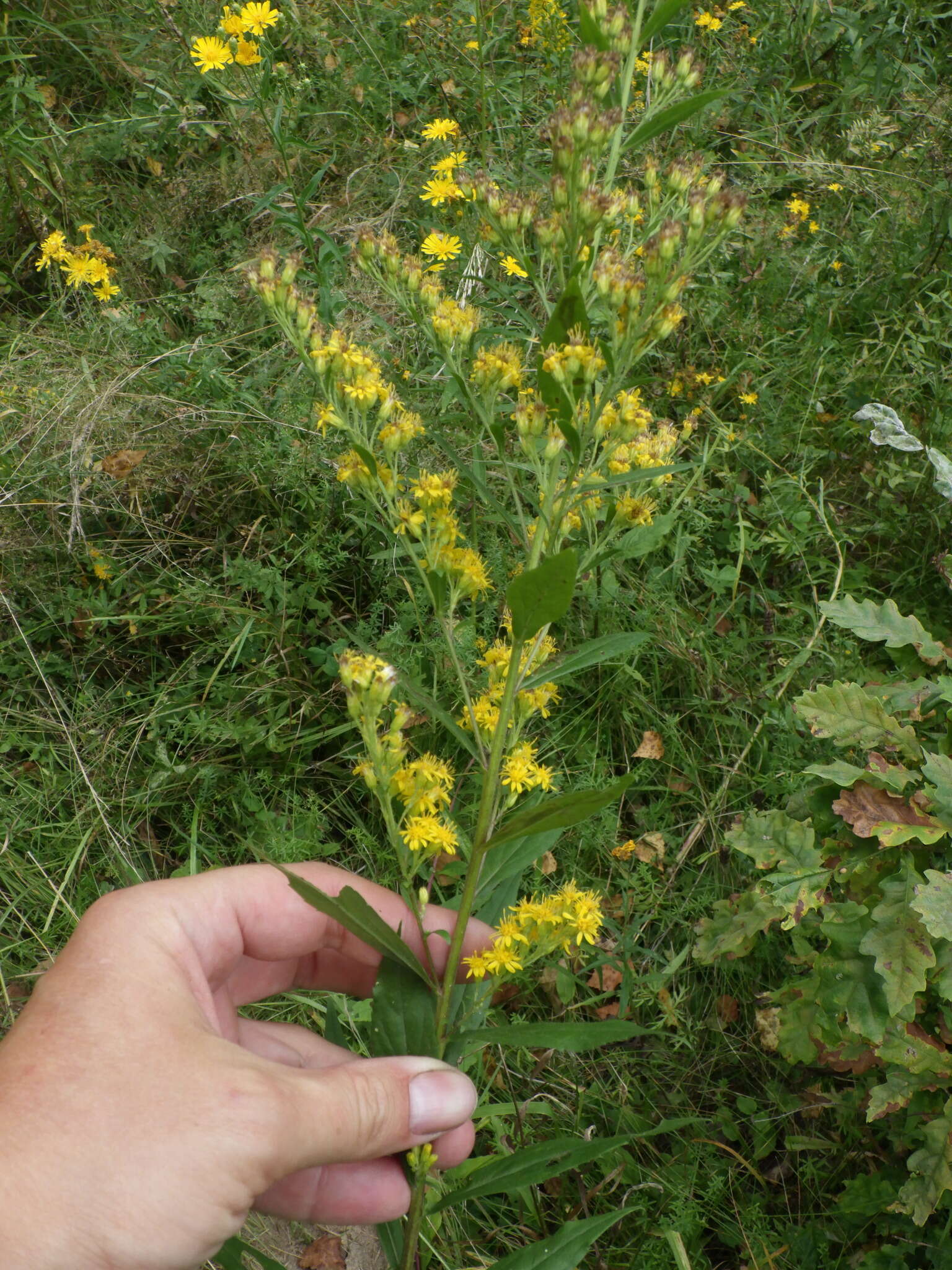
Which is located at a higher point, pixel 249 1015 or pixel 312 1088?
pixel 312 1088

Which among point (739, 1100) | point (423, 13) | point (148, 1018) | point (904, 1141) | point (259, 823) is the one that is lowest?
point (739, 1100)

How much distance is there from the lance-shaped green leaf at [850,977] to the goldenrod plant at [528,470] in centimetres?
69

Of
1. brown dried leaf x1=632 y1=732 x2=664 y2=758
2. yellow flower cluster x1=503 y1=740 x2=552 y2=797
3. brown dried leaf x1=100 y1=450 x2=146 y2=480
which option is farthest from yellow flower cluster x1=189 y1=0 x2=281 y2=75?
yellow flower cluster x1=503 y1=740 x2=552 y2=797

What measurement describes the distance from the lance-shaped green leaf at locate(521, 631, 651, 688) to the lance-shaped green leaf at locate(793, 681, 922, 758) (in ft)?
2.86

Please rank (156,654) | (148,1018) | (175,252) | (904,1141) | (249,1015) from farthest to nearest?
(175,252) < (156,654) < (249,1015) < (904,1141) < (148,1018)

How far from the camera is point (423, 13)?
15.8 ft

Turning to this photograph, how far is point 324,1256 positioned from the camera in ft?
8.19

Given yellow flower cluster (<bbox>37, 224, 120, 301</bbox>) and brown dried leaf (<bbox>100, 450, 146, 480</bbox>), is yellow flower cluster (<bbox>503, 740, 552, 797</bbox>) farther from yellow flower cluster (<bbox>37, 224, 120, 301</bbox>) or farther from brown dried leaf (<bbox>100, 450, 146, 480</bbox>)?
yellow flower cluster (<bbox>37, 224, 120, 301</bbox>)

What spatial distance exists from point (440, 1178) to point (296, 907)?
917 mm

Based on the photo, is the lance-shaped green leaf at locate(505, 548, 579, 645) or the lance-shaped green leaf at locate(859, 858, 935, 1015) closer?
the lance-shaped green leaf at locate(505, 548, 579, 645)

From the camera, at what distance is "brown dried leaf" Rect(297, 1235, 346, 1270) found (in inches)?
98.0

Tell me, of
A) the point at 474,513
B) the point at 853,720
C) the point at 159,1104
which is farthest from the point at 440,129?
the point at 159,1104

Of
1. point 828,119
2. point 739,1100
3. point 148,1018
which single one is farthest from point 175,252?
point 739,1100

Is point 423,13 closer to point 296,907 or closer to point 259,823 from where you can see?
point 259,823
